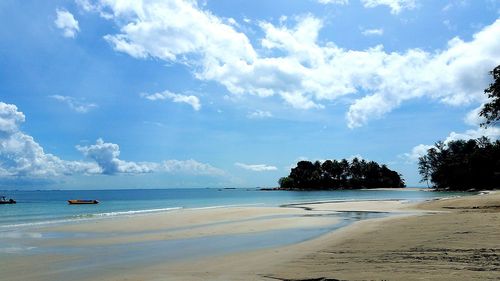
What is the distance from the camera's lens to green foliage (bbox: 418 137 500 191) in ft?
354

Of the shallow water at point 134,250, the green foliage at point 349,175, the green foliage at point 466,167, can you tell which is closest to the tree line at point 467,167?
the green foliage at point 466,167

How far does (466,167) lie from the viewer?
115 metres

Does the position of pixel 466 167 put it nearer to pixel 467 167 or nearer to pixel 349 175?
pixel 467 167

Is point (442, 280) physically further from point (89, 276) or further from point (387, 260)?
point (89, 276)

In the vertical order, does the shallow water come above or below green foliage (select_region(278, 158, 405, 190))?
below

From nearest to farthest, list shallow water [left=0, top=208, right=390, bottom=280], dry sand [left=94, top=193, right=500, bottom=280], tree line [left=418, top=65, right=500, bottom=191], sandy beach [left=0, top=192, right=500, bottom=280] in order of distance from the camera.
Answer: dry sand [left=94, top=193, right=500, bottom=280] < sandy beach [left=0, top=192, right=500, bottom=280] < shallow water [left=0, top=208, right=390, bottom=280] < tree line [left=418, top=65, right=500, bottom=191]

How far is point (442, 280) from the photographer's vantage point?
7.67 metres

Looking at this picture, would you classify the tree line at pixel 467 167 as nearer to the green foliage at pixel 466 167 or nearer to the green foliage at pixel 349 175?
the green foliage at pixel 466 167

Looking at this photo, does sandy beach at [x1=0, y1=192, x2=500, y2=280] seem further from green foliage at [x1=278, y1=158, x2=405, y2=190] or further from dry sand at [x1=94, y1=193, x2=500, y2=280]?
green foliage at [x1=278, y1=158, x2=405, y2=190]

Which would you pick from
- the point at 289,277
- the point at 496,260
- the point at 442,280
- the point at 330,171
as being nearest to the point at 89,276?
the point at 289,277

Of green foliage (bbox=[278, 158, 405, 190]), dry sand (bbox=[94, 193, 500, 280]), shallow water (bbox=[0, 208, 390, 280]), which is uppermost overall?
green foliage (bbox=[278, 158, 405, 190])

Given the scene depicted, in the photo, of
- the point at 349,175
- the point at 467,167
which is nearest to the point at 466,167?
the point at 467,167

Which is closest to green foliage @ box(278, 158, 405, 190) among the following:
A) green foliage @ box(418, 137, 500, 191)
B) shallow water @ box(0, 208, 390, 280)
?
green foliage @ box(418, 137, 500, 191)

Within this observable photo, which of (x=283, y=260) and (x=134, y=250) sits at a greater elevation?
(x=283, y=260)
